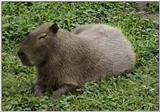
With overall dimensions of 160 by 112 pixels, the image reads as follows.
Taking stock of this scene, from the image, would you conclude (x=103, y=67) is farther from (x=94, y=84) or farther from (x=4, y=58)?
(x=4, y=58)

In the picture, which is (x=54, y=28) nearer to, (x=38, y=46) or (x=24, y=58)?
(x=38, y=46)

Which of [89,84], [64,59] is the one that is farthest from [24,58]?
[89,84]

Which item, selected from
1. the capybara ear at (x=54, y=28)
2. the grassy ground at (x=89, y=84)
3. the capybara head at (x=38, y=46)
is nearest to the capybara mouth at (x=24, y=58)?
the capybara head at (x=38, y=46)

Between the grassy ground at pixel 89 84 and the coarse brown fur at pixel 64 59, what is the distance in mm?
160

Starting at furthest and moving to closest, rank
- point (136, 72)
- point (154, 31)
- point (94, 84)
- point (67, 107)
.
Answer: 1. point (154, 31)
2. point (136, 72)
3. point (94, 84)
4. point (67, 107)

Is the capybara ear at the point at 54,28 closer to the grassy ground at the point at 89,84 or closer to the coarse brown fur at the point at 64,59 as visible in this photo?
the coarse brown fur at the point at 64,59

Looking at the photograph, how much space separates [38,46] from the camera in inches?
308

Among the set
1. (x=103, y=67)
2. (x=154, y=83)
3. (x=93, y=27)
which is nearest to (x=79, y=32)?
(x=93, y=27)

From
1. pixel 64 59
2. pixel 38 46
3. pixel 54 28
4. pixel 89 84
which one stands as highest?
pixel 54 28

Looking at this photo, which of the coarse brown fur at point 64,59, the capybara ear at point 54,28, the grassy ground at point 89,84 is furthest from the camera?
the capybara ear at point 54,28

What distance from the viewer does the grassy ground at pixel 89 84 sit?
7.57 metres

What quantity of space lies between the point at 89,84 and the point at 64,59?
0.49 meters

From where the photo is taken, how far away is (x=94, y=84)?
8117mm

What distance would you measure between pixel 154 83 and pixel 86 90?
963 mm
